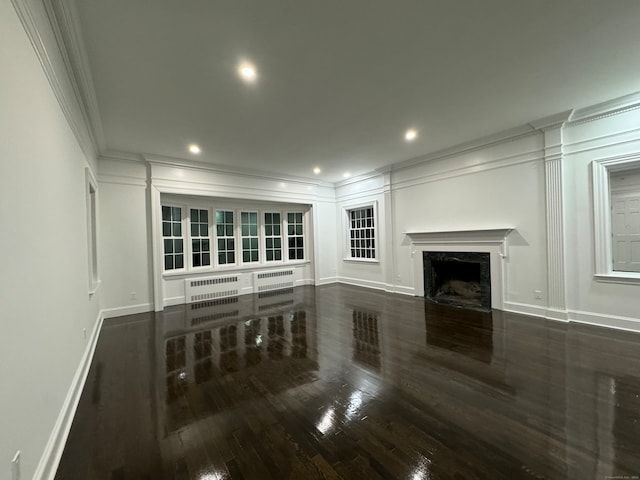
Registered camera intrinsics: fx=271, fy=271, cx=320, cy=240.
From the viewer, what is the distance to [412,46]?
2340 mm

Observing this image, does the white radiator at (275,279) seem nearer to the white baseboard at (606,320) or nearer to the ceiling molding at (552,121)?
the white baseboard at (606,320)

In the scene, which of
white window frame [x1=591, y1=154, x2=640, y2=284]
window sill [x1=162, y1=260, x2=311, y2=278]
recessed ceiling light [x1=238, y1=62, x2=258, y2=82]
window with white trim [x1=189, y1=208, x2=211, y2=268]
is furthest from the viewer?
window with white trim [x1=189, y1=208, x2=211, y2=268]

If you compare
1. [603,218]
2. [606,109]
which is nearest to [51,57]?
[606,109]

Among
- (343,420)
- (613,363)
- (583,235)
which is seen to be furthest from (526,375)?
(583,235)

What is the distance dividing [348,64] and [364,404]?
9.72 feet

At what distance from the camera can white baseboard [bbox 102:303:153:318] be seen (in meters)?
4.65

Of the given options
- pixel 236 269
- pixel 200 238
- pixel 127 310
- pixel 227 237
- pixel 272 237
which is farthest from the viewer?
pixel 272 237

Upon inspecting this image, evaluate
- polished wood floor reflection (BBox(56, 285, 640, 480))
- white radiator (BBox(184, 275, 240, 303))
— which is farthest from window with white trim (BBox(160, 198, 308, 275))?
polished wood floor reflection (BBox(56, 285, 640, 480))

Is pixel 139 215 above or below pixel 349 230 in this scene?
above

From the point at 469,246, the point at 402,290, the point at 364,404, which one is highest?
the point at 469,246

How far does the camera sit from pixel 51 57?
190cm

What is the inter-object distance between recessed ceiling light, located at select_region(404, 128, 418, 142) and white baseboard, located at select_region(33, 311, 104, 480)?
4.86 metres

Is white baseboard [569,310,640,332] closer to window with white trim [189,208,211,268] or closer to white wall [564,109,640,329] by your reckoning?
white wall [564,109,640,329]

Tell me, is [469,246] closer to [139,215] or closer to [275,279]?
[275,279]
